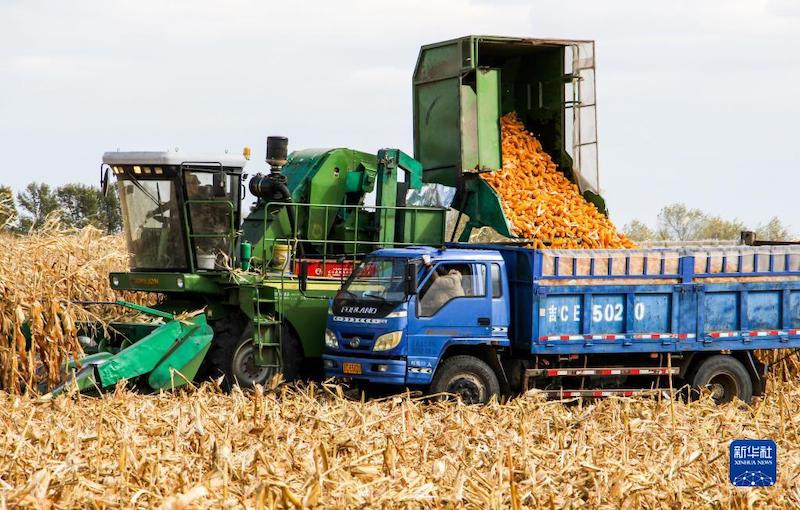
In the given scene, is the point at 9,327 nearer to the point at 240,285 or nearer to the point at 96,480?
the point at 240,285

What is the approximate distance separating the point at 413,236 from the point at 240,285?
3.19 metres

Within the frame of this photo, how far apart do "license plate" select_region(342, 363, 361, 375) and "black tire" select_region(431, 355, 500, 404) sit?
34.2 inches

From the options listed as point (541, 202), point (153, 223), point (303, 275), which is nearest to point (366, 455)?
point (303, 275)

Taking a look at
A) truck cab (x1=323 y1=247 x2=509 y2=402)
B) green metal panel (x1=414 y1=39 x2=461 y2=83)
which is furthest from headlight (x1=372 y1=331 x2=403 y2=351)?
green metal panel (x1=414 y1=39 x2=461 y2=83)

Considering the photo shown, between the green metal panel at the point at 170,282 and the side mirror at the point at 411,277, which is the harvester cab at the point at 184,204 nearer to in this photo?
the green metal panel at the point at 170,282

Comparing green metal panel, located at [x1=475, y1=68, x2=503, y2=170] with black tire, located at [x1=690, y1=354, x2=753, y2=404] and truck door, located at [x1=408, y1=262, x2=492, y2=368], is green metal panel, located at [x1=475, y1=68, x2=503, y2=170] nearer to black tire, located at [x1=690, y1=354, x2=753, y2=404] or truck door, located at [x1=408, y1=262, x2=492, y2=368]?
truck door, located at [x1=408, y1=262, x2=492, y2=368]

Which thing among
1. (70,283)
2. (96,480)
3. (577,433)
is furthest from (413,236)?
(96,480)

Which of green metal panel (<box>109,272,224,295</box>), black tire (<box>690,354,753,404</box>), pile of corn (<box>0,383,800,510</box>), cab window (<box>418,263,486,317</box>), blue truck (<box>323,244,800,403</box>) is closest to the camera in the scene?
pile of corn (<box>0,383,800,510</box>)

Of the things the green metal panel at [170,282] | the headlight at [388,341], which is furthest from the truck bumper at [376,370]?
the green metal panel at [170,282]

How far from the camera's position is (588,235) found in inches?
671

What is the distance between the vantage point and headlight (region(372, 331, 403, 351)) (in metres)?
14.3

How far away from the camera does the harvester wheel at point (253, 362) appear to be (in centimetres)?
1538

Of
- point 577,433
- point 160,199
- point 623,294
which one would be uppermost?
point 160,199

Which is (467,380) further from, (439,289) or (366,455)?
(366,455)
